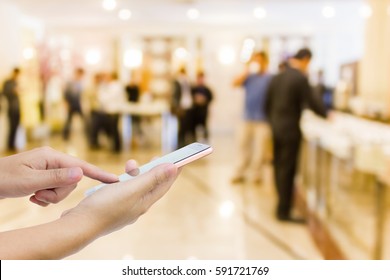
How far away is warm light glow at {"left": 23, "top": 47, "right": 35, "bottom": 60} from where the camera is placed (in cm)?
1025

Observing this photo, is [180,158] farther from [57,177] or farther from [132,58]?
[132,58]

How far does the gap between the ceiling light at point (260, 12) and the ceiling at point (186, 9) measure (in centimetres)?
9

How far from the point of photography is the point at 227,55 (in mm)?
12398

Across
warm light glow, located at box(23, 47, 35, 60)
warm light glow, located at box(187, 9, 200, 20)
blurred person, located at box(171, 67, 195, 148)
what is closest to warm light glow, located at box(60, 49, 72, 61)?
warm light glow, located at box(23, 47, 35, 60)

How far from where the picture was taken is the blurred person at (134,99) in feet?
28.2

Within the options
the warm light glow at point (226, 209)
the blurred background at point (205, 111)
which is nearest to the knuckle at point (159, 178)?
the blurred background at point (205, 111)

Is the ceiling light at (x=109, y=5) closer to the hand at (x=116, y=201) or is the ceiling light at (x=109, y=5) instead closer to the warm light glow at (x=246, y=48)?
the warm light glow at (x=246, y=48)

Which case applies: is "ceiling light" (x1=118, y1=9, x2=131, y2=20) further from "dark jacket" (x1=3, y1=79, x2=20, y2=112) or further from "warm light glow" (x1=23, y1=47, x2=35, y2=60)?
"dark jacket" (x1=3, y1=79, x2=20, y2=112)

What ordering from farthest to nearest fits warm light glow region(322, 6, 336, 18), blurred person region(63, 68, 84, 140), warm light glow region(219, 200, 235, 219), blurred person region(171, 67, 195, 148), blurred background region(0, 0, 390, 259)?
warm light glow region(322, 6, 336, 18)
blurred person region(63, 68, 84, 140)
blurred person region(171, 67, 195, 148)
warm light glow region(219, 200, 235, 219)
blurred background region(0, 0, 390, 259)

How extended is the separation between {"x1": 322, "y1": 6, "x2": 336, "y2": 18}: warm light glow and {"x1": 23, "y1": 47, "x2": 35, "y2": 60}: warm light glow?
221 inches
